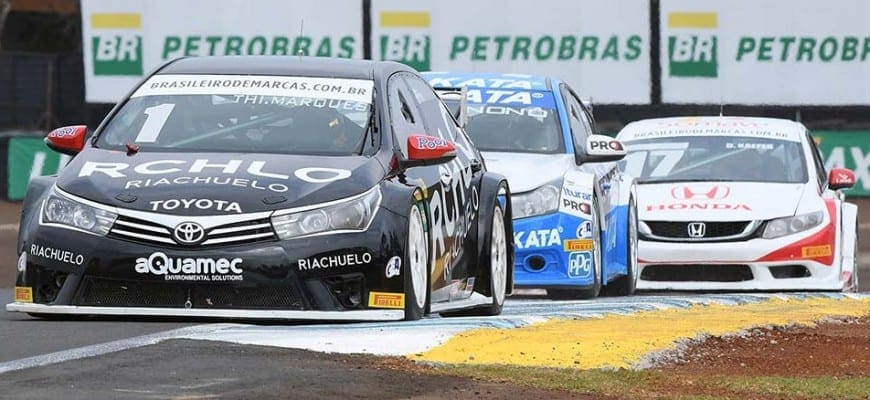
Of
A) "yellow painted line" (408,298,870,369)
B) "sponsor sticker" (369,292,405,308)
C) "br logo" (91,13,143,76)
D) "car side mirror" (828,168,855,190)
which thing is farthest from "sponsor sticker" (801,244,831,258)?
"br logo" (91,13,143,76)

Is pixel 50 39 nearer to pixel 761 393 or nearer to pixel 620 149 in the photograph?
pixel 620 149

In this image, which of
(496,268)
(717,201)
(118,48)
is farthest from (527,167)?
(118,48)

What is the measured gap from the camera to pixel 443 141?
33.2ft

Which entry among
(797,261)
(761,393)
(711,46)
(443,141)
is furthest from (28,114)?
(761,393)

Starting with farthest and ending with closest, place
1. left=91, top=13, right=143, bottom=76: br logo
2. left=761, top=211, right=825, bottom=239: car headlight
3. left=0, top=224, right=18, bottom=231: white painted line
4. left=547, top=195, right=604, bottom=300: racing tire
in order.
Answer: left=91, top=13, right=143, bottom=76: br logo, left=0, top=224, right=18, bottom=231: white painted line, left=761, top=211, right=825, bottom=239: car headlight, left=547, top=195, right=604, bottom=300: racing tire

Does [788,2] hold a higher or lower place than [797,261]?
higher

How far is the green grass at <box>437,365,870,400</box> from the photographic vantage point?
24.3ft

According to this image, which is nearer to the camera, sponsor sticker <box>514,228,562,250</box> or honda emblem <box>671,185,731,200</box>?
sponsor sticker <box>514,228,562,250</box>

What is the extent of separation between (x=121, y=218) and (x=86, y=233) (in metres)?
0.16

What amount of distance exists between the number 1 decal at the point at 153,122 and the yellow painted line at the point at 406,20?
2063cm

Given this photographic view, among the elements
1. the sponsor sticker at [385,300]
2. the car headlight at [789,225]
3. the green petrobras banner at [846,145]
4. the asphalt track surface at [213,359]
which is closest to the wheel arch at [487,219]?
the asphalt track surface at [213,359]

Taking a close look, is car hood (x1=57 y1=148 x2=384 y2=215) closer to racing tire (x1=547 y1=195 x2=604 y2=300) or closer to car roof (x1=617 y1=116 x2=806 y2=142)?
racing tire (x1=547 y1=195 x2=604 y2=300)

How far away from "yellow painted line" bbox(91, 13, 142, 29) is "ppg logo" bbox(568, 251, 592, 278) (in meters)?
18.9

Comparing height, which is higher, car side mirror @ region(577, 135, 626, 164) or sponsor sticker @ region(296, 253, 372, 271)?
car side mirror @ region(577, 135, 626, 164)
